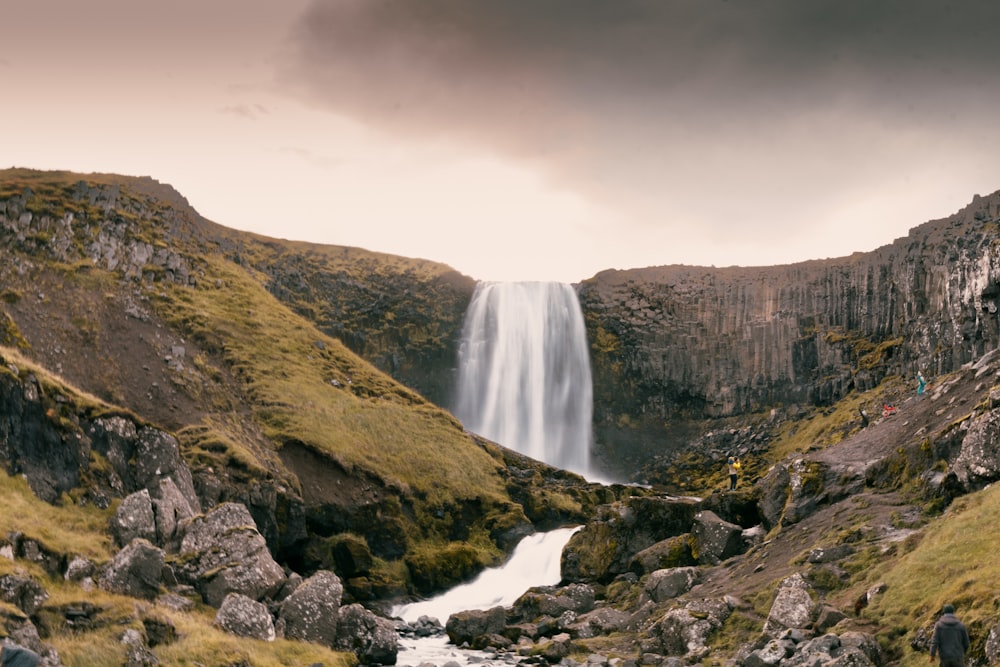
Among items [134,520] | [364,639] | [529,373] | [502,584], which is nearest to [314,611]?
[364,639]

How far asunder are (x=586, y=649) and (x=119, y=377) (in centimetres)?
3939

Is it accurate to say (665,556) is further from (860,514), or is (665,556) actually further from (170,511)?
(170,511)

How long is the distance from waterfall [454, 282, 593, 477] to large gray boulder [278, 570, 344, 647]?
214ft

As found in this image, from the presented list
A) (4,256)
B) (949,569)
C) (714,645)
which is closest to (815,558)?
(714,645)

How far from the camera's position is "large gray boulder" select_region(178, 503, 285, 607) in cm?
3325

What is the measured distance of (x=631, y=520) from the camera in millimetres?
47656

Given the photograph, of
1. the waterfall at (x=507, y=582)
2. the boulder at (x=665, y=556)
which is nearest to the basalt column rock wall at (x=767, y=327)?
the waterfall at (x=507, y=582)

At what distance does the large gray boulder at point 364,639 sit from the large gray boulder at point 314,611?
0.35 m

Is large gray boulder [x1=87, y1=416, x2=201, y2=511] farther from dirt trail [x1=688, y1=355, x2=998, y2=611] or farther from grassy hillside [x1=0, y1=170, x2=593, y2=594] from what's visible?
dirt trail [x1=688, y1=355, x2=998, y2=611]

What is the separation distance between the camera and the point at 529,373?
104 m

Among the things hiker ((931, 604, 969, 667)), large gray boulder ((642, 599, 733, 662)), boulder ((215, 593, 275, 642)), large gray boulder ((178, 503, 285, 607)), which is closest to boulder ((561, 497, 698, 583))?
large gray boulder ((642, 599, 733, 662))

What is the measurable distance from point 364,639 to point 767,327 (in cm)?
8006

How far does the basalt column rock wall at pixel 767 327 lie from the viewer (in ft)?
281

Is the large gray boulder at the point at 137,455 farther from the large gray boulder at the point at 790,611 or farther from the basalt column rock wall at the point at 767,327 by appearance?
the basalt column rock wall at the point at 767,327
